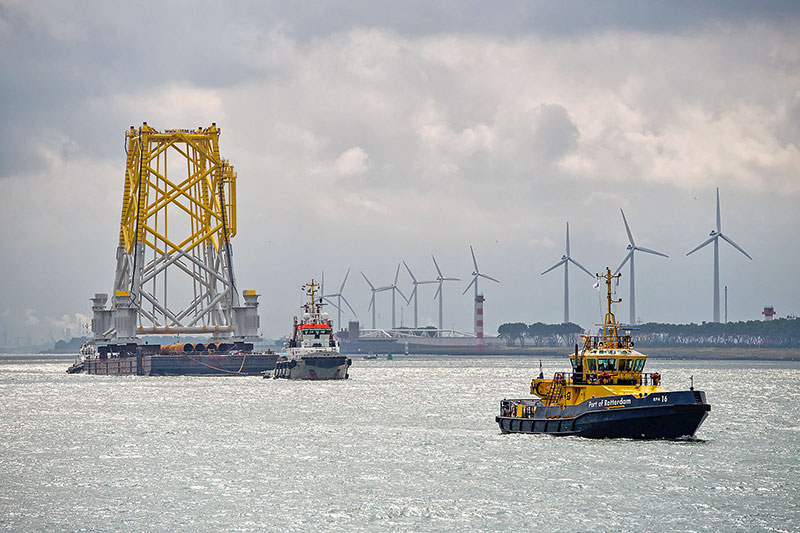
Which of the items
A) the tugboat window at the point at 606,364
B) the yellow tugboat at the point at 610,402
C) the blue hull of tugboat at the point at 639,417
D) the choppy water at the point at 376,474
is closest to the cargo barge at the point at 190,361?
the choppy water at the point at 376,474

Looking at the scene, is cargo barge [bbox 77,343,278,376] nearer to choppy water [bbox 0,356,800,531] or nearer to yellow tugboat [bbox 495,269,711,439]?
choppy water [bbox 0,356,800,531]

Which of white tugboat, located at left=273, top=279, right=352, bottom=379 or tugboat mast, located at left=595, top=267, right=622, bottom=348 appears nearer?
tugboat mast, located at left=595, top=267, right=622, bottom=348

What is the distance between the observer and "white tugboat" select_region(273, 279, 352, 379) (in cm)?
15088

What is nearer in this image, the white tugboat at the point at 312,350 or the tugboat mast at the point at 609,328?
the tugboat mast at the point at 609,328

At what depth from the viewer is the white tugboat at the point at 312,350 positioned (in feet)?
495

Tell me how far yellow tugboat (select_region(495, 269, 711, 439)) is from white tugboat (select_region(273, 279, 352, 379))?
83.5 m

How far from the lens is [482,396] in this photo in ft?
398

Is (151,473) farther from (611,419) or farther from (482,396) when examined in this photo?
(482,396)

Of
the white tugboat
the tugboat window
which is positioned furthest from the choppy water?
the white tugboat

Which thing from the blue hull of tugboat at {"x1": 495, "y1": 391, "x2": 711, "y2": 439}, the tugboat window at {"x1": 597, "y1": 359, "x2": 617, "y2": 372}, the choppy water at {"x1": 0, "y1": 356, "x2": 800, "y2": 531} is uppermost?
the tugboat window at {"x1": 597, "y1": 359, "x2": 617, "y2": 372}

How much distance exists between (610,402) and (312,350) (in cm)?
9031

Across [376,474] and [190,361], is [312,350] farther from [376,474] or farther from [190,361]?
[376,474]

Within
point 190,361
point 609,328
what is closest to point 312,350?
point 190,361

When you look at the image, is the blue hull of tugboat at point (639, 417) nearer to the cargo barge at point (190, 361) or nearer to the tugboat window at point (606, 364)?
the tugboat window at point (606, 364)
